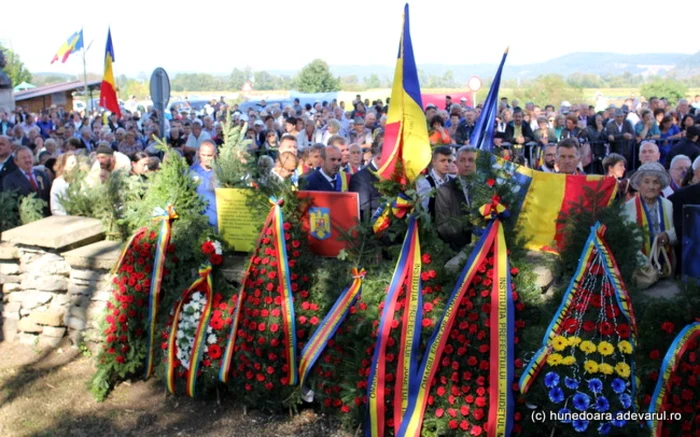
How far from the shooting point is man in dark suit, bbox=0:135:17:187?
349 inches

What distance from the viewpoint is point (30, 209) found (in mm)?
8094

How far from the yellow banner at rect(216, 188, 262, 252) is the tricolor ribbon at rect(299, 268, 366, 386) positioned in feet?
3.85

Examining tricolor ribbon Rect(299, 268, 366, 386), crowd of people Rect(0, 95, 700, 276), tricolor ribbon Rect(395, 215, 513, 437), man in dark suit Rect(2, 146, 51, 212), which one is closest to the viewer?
tricolor ribbon Rect(395, 215, 513, 437)

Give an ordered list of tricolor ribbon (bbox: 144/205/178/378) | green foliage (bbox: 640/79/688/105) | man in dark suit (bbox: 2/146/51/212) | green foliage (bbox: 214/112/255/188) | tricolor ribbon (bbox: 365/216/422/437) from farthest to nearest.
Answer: green foliage (bbox: 640/79/688/105) → man in dark suit (bbox: 2/146/51/212) → green foliage (bbox: 214/112/255/188) → tricolor ribbon (bbox: 144/205/178/378) → tricolor ribbon (bbox: 365/216/422/437)

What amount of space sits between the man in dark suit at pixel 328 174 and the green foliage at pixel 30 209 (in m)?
3.10

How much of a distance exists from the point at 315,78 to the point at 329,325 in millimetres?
56716

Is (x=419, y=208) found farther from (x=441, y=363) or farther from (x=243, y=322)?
(x=243, y=322)

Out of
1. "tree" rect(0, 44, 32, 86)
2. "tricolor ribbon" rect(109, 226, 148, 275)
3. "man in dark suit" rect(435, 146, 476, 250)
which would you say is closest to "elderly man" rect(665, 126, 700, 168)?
"man in dark suit" rect(435, 146, 476, 250)

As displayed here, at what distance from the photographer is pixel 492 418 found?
4.76 metres

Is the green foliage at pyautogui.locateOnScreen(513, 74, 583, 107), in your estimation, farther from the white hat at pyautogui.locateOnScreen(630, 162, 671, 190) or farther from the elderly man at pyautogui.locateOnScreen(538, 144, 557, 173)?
the white hat at pyautogui.locateOnScreen(630, 162, 671, 190)

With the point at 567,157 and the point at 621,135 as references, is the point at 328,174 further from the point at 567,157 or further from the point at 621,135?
the point at 621,135

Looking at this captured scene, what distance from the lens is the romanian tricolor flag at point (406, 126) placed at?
19.1ft

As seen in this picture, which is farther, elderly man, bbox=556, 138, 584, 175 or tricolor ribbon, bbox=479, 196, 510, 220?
elderly man, bbox=556, 138, 584, 175

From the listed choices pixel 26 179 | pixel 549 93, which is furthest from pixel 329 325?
pixel 549 93
